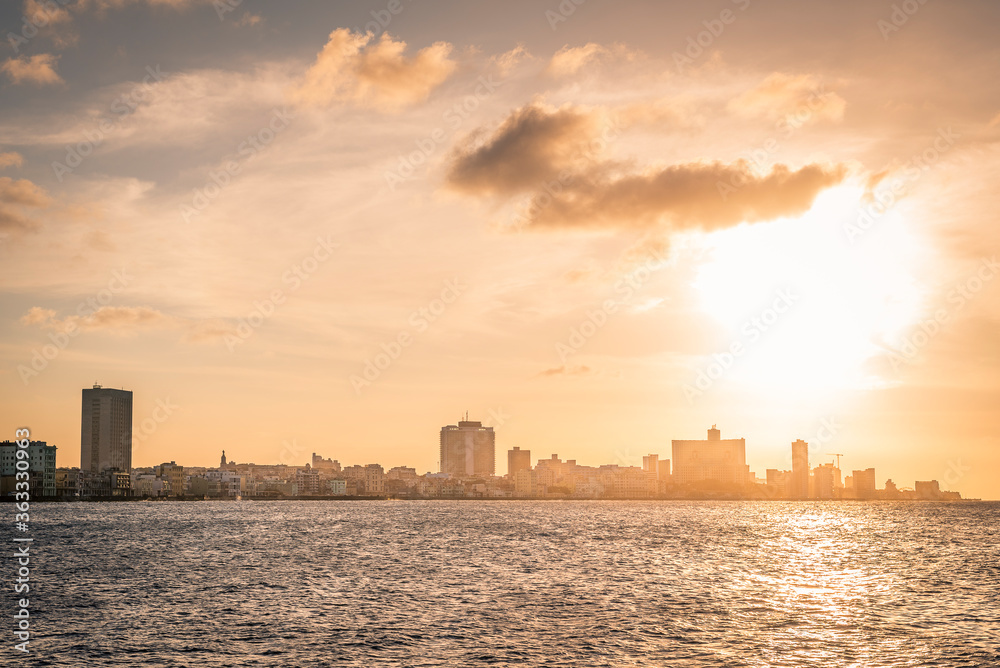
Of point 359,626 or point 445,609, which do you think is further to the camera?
point 445,609

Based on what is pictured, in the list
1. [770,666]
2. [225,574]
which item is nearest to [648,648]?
[770,666]

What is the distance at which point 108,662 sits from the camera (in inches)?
1740

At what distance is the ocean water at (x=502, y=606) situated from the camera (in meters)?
46.8

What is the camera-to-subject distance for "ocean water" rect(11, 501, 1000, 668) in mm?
46750

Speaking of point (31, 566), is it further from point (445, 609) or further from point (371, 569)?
point (445, 609)

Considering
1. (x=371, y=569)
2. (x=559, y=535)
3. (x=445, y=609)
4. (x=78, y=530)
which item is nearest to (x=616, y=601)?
(x=445, y=609)

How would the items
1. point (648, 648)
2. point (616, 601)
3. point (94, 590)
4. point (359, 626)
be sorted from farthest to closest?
point (94, 590), point (616, 601), point (359, 626), point (648, 648)

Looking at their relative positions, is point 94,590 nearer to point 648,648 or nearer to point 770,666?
point 648,648

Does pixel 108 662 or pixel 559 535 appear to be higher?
pixel 108 662

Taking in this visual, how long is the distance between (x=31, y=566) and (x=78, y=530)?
80807 millimetres

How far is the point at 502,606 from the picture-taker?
63062 mm

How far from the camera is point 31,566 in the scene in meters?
91.2

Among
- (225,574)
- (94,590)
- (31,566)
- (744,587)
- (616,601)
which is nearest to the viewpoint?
(616,601)

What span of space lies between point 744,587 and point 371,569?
39.4 metres
